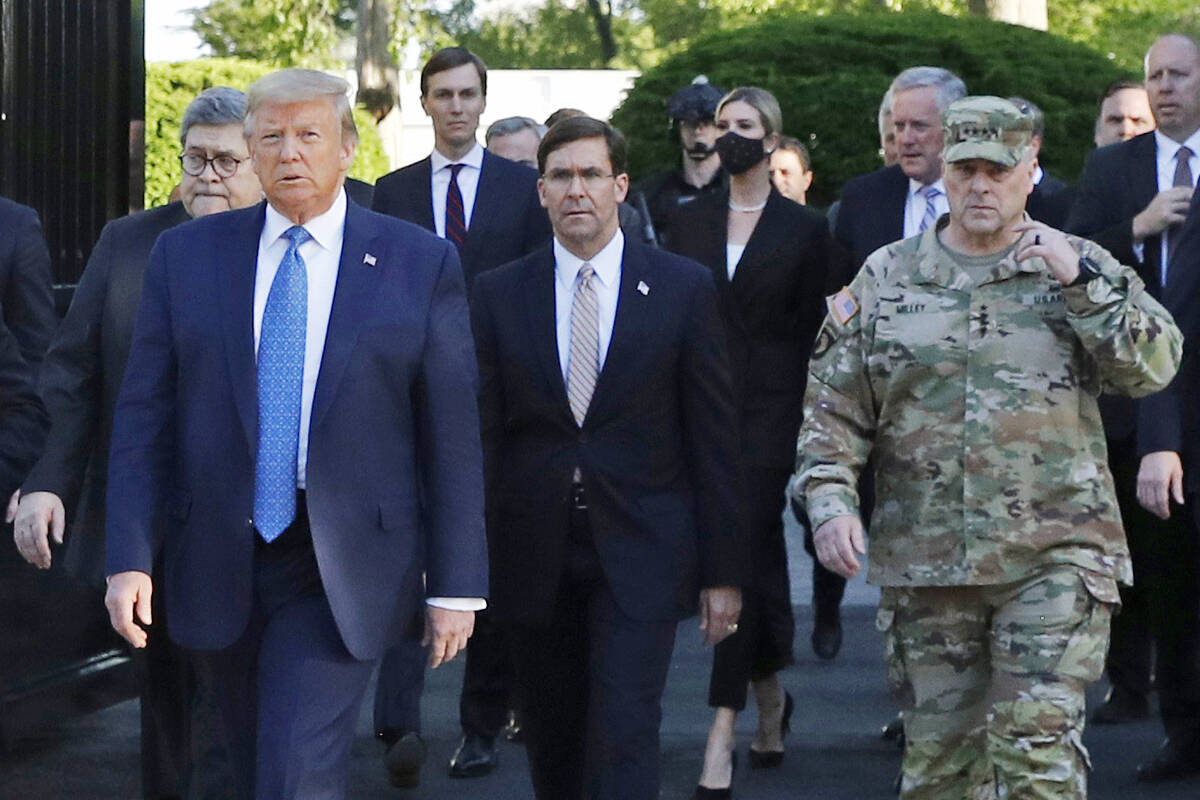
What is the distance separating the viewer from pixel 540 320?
5805mm

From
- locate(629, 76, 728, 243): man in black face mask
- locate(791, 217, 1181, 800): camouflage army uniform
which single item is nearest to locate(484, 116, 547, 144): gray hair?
locate(629, 76, 728, 243): man in black face mask

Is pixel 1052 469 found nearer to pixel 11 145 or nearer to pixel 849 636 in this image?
pixel 11 145

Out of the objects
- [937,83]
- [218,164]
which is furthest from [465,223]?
[218,164]

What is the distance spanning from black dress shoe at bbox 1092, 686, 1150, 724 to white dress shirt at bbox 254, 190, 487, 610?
3.96 metres

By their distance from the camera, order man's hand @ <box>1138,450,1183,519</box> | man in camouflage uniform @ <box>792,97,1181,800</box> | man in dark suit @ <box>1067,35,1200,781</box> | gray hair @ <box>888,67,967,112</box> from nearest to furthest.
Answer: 1. man in camouflage uniform @ <box>792,97,1181,800</box>
2. man's hand @ <box>1138,450,1183,519</box>
3. man in dark suit @ <box>1067,35,1200,781</box>
4. gray hair @ <box>888,67,967,112</box>

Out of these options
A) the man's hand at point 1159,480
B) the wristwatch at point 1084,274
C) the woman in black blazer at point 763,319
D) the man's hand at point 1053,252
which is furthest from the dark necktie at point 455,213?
the wristwatch at point 1084,274

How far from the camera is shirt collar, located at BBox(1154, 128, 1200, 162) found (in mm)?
7422

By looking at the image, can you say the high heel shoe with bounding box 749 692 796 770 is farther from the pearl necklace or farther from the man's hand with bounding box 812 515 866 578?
the man's hand with bounding box 812 515 866 578

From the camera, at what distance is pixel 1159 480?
5.96 meters

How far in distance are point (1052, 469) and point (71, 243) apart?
12.0 ft

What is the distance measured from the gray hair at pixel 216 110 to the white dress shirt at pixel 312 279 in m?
1.18

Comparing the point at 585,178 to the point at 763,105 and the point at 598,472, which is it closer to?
the point at 598,472

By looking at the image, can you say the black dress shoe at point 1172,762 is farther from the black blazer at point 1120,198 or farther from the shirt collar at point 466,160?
the shirt collar at point 466,160

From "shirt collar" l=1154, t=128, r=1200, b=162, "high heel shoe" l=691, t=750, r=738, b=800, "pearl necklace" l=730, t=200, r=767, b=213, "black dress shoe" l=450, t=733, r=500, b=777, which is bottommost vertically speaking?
"black dress shoe" l=450, t=733, r=500, b=777
